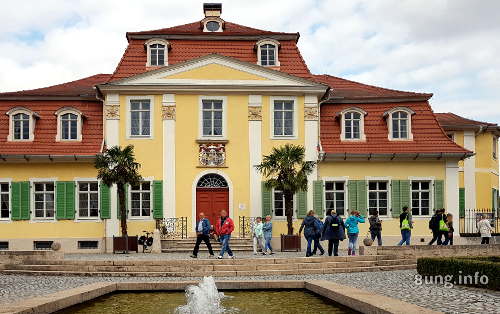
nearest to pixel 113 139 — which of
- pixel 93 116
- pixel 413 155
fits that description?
pixel 93 116

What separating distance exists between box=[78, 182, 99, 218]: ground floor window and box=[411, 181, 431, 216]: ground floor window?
12908 millimetres

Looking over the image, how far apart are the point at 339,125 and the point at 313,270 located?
12.0 metres

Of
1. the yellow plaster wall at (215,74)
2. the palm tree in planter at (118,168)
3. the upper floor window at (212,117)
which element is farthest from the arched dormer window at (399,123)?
the palm tree in planter at (118,168)

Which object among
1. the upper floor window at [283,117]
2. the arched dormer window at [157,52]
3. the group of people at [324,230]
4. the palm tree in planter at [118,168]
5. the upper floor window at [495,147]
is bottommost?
the group of people at [324,230]

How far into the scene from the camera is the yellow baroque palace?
30.0 metres

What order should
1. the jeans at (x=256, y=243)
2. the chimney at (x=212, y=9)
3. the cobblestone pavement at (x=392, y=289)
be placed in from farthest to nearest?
the chimney at (x=212, y=9) → the jeans at (x=256, y=243) → the cobblestone pavement at (x=392, y=289)

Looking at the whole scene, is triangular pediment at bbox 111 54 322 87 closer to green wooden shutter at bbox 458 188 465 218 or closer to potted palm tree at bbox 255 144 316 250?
potted palm tree at bbox 255 144 316 250

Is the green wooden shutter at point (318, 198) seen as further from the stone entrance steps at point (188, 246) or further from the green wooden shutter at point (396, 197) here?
the stone entrance steps at point (188, 246)

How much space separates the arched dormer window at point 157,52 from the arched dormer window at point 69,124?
3.62 m

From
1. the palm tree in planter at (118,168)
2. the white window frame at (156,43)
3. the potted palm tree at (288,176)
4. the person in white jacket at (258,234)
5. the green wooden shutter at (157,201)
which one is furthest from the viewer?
the white window frame at (156,43)

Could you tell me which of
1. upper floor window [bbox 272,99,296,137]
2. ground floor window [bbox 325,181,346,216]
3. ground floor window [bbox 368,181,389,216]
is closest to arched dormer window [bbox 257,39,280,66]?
upper floor window [bbox 272,99,296,137]

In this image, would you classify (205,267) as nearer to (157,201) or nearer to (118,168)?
(118,168)

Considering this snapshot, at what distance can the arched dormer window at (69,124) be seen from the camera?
30.5 meters

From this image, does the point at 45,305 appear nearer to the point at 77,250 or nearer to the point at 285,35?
the point at 77,250
